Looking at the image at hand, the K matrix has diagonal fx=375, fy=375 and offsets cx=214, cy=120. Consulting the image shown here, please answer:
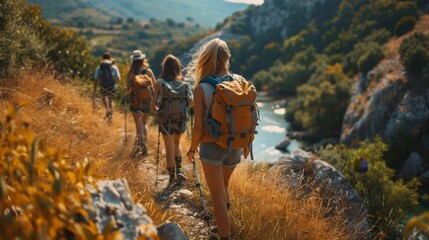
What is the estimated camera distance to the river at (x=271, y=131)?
108 ft

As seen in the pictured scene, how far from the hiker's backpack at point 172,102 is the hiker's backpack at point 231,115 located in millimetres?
1863

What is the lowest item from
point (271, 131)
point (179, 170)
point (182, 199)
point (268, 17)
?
point (271, 131)

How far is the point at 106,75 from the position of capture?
8.33 meters

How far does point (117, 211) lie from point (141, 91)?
15.3 ft

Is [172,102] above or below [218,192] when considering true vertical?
above

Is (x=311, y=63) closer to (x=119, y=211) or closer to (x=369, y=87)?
(x=369, y=87)

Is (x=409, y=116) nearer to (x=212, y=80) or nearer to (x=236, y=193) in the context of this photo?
(x=236, y=193)

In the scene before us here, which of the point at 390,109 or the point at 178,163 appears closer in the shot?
the point at 178,163

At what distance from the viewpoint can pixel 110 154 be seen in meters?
5.27

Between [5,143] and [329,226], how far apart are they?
136 inches

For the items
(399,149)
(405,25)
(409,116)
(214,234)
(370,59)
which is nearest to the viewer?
(214,234)

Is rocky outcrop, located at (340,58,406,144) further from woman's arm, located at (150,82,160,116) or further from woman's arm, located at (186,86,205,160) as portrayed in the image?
woman's arm, located at (186,86,205,160)

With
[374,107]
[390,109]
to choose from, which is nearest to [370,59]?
[374,107]

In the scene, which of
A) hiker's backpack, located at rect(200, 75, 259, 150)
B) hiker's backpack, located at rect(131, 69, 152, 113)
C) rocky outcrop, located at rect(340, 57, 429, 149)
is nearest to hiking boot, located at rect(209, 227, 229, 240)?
hiker's backpack, located at rect(200, 75, 259, 150)
